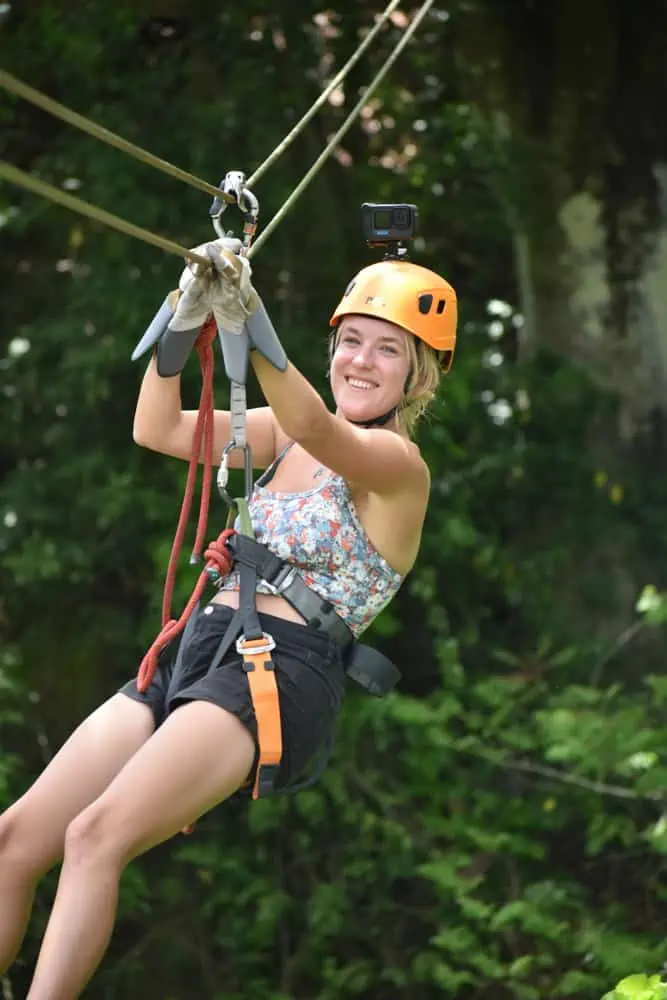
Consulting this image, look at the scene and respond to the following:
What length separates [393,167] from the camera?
19.2 ft

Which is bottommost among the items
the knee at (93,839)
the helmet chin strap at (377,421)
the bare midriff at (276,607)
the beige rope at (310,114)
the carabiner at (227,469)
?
the knee at (93,839)

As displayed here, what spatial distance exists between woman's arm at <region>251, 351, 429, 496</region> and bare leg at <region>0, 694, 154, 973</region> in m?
0.55

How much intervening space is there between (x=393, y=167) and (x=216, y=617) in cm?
325

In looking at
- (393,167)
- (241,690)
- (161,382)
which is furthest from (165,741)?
(393,167)

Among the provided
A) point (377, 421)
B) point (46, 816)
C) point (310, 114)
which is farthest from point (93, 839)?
point (310, 114)

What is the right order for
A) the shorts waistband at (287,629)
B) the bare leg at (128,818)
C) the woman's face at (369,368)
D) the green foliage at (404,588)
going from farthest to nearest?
the green foliage at (404,588), the woman's face at (369,368), the shorts waistband at (287,629), the bare leg at (128,818)

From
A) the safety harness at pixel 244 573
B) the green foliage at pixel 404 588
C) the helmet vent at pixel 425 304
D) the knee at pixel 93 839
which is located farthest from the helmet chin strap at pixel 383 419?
the green foliage at pixel 404 588

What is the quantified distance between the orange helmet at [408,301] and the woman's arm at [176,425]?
0.78 ft

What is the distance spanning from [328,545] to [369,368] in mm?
312

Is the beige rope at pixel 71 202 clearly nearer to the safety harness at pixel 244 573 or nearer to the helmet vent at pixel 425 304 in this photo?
the safety harness at pixel 244 573

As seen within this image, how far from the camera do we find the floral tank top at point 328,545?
2.92m

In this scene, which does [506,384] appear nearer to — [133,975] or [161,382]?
[133,975]

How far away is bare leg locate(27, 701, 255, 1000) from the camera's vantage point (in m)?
2.48

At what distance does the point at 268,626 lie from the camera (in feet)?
9.37
